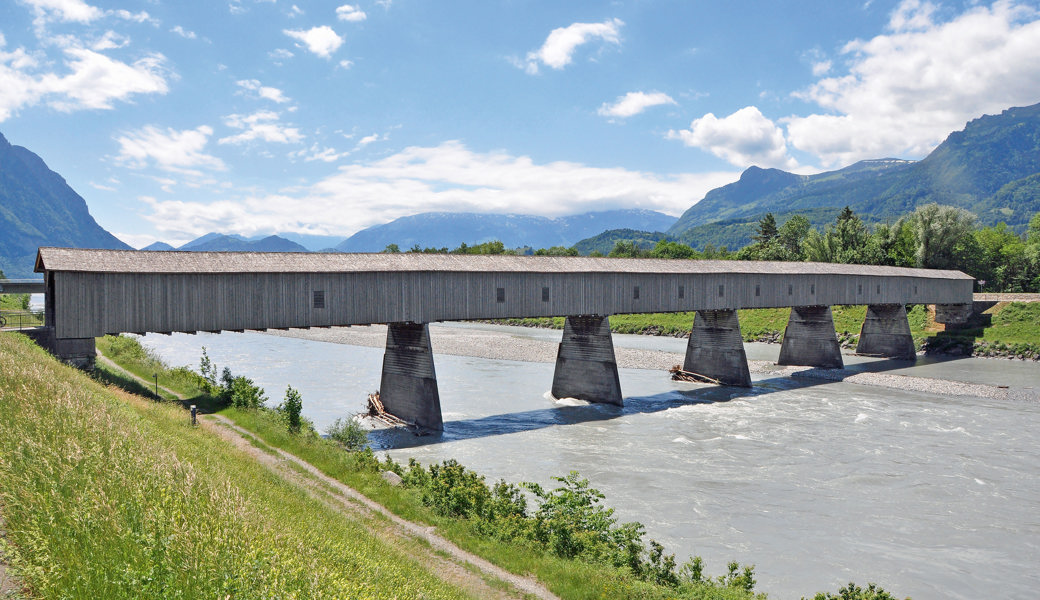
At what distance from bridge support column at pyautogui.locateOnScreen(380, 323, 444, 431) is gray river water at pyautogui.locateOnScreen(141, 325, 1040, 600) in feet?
4.19

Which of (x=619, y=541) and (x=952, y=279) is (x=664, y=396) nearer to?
(x=619, y=541)

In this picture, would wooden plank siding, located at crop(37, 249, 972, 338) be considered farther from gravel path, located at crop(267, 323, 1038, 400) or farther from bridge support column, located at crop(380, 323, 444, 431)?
gravel path, located at crop(267, 323, 1038, 400)

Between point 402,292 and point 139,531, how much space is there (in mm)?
18042

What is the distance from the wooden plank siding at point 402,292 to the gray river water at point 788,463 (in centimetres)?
481

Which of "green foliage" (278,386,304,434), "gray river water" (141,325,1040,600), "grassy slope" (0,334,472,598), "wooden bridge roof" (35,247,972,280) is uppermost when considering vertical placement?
"wooden bridge roof" (35,247,972,280)

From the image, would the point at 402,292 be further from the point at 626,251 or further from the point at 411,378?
the point at 626,251

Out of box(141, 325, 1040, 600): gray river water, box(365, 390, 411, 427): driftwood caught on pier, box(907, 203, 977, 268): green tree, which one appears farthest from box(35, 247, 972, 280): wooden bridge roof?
box(907, 203, 977, 268): green tree

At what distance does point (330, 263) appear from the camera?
22234 mm

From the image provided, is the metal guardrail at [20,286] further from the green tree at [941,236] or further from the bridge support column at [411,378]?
the green tree at [941,236]

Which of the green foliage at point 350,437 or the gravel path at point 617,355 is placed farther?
the gravel path at point 617,355

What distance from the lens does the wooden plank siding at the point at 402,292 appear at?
58.6 feet

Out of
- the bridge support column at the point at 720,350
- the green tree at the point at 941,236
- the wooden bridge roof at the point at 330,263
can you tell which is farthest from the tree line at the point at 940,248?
the wooden bridge roof at the point at 330,263

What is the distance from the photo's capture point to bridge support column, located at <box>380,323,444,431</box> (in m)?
23.5

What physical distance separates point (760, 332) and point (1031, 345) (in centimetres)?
1980
